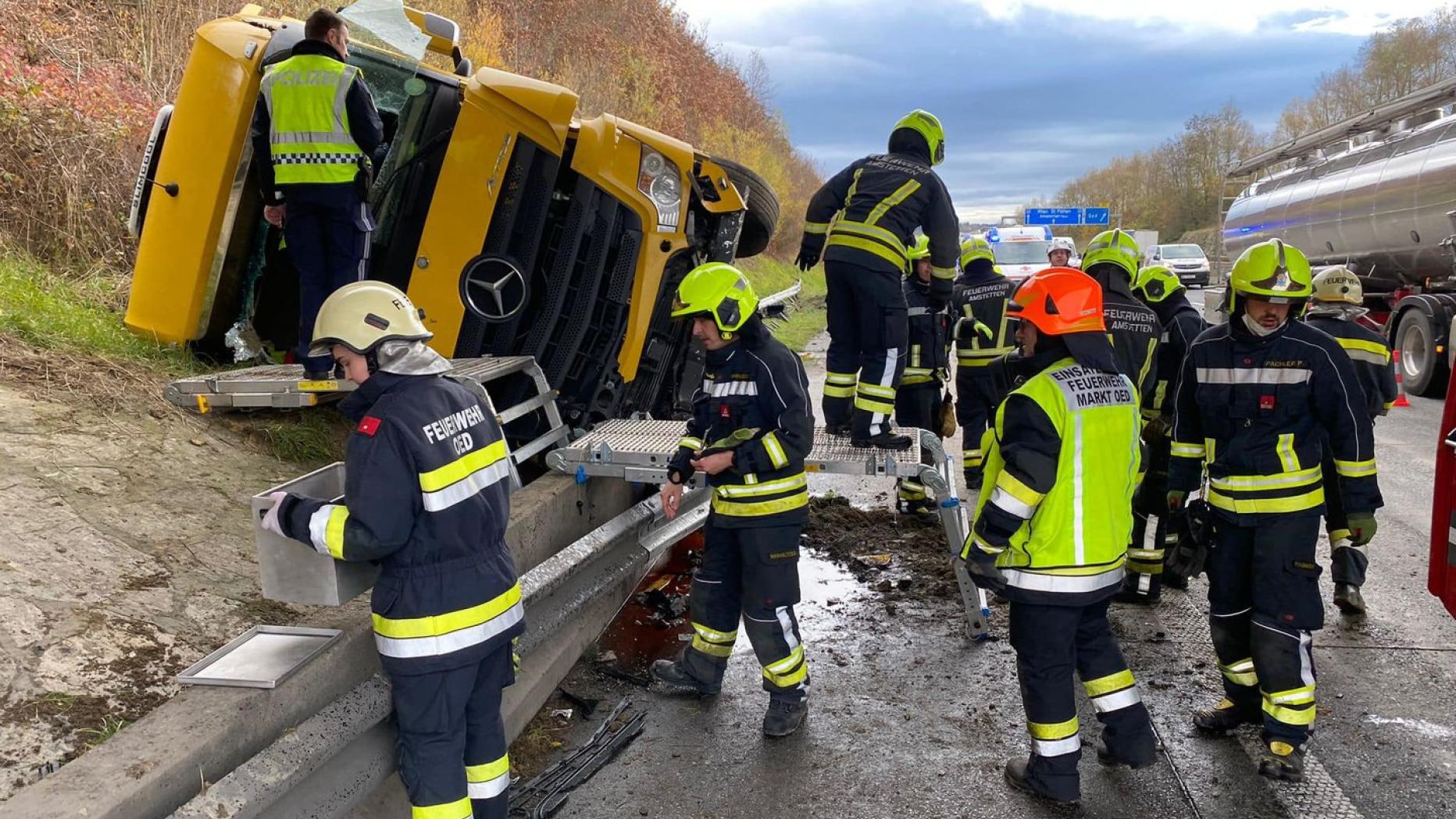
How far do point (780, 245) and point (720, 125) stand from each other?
748 cm

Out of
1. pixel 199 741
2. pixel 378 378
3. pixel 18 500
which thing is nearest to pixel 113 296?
pixel 18 500

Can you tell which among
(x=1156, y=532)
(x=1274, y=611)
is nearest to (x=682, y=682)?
(x=1274, y=611)

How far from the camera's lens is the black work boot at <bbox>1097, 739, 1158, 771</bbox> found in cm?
328

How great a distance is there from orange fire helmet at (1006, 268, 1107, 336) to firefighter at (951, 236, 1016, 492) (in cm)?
336

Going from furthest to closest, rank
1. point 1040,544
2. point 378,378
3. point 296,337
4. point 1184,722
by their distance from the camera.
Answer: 1. point 296,337
2. point 1184,722
3. point 1040,544
4. point 378,378

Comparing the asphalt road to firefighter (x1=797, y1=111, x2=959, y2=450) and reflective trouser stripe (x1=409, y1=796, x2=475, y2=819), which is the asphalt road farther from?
firefighter (x1=797, y1=111, x2=959, y2=450)

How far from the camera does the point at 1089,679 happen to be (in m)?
3.33

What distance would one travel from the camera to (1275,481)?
3445 millimetres

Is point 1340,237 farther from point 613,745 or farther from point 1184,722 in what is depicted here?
point 613,745

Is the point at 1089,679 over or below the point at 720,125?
below

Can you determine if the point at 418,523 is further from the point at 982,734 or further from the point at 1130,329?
the point at 1130,329

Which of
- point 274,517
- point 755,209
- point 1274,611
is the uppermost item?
point 755,209

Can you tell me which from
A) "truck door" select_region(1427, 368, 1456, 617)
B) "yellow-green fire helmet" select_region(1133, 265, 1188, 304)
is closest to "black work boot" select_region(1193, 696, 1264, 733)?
"truck door" select_region(1427, 368, 1456, 617)

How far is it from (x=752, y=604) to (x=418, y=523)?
59.8 inches
